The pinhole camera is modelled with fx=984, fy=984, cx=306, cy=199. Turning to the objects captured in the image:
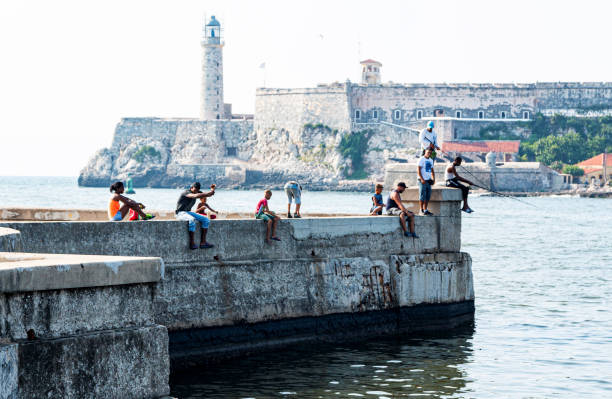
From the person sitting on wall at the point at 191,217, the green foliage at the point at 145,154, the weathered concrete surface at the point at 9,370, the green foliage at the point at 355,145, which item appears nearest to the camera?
the weathered concrete surface at the point at 9,370

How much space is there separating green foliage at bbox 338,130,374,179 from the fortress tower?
8.60m

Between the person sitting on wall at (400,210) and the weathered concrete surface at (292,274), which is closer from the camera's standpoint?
the weathered concrete surface at (292,274)

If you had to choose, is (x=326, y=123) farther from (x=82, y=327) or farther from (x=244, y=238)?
(x=82, y=327)

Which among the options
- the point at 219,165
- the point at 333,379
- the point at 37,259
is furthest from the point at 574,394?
the point at 219,165

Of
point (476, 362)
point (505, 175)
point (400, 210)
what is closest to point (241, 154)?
point (505, 175)

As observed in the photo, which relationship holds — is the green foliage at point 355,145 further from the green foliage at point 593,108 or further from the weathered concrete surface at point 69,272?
the weathered concrete surface at point 69,272

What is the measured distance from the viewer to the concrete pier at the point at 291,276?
11.9 metres

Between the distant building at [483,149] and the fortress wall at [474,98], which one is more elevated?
the fortress wall at [474,98]

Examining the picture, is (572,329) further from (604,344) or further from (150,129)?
(150,129)

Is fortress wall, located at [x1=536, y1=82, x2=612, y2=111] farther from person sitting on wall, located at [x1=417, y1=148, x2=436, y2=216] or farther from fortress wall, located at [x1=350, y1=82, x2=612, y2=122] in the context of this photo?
person sitting on wall, located at [x1=417, y1=148, x2=436, y2=216]

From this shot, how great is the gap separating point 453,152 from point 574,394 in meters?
95.6

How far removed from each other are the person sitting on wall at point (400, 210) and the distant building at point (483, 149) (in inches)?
3612

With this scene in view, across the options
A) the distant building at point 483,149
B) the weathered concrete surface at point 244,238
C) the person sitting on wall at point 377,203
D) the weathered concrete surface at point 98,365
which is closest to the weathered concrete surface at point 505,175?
the distant building at point 483,149

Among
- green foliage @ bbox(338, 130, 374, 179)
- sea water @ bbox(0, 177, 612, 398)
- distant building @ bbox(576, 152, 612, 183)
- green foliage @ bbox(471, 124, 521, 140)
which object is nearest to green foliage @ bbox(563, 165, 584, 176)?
distant building @ bbox(576, 152, 612, 183)
